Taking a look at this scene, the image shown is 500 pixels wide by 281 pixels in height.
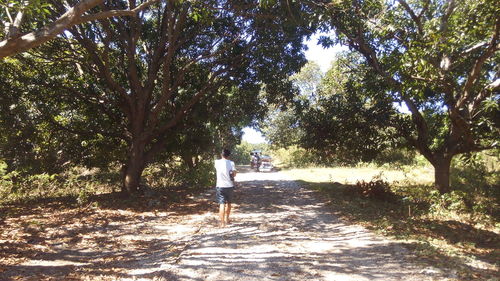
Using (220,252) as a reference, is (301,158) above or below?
above

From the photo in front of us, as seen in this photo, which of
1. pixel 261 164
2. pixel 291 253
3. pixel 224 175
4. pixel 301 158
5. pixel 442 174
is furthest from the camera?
pixel 301 158

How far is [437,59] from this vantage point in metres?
7.92

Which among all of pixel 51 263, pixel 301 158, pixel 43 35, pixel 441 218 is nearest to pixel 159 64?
pixel 43 35

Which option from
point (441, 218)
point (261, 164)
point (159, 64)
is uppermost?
point (159, 64)

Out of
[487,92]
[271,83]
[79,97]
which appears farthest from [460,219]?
[79,97]

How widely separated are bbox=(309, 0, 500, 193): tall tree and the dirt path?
12.5 feet

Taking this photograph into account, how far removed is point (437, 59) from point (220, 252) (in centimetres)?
676

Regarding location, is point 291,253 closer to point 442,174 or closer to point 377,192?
point 377,192

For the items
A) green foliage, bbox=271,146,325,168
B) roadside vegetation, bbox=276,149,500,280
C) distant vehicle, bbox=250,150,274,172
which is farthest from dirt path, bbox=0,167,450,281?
green foliage, bbox=271,146,325,168

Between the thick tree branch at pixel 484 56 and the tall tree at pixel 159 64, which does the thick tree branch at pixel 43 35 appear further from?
the thick tree branch at pixel 484 56

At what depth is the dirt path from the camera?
185 inches

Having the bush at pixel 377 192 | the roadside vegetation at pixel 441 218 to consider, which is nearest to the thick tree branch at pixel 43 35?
the roadside vegetation at pixel 441 218

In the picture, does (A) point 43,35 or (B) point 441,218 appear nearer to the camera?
(A) point 43,35

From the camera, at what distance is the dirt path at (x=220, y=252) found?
4688mm
